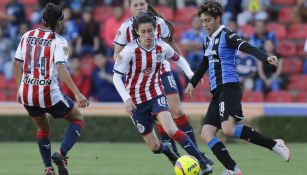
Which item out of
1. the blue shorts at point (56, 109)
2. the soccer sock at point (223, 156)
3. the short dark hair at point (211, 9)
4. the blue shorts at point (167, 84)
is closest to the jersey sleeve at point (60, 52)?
the blue shorts at point (56, 109)

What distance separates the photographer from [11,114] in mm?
17281

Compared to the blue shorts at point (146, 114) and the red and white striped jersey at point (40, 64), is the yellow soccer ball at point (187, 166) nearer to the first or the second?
the blue shorts at point (146, 114)

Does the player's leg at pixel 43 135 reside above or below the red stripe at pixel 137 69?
below

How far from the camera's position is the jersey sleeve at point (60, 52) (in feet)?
32.4

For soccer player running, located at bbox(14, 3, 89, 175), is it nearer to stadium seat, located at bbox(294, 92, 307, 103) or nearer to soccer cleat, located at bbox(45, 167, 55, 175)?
soccer cleat, located at bbox(45, 167, 55, 175)

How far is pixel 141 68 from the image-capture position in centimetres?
1010

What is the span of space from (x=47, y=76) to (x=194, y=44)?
329 inches

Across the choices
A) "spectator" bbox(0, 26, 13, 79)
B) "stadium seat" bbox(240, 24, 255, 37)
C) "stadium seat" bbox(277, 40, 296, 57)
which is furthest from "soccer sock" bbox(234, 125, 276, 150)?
"spectator" bbox(0, 26, 13, 79)

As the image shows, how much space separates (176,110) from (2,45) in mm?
10009

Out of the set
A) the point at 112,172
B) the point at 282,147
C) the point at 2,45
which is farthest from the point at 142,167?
the point at 2,45

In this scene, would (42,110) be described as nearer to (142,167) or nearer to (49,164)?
(49,164)

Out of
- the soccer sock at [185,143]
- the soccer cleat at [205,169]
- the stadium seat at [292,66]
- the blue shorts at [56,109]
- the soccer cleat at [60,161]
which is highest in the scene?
the blue shorts at [56,109]

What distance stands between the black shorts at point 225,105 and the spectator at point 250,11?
946 cm

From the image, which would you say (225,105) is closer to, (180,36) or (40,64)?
(40,64)
